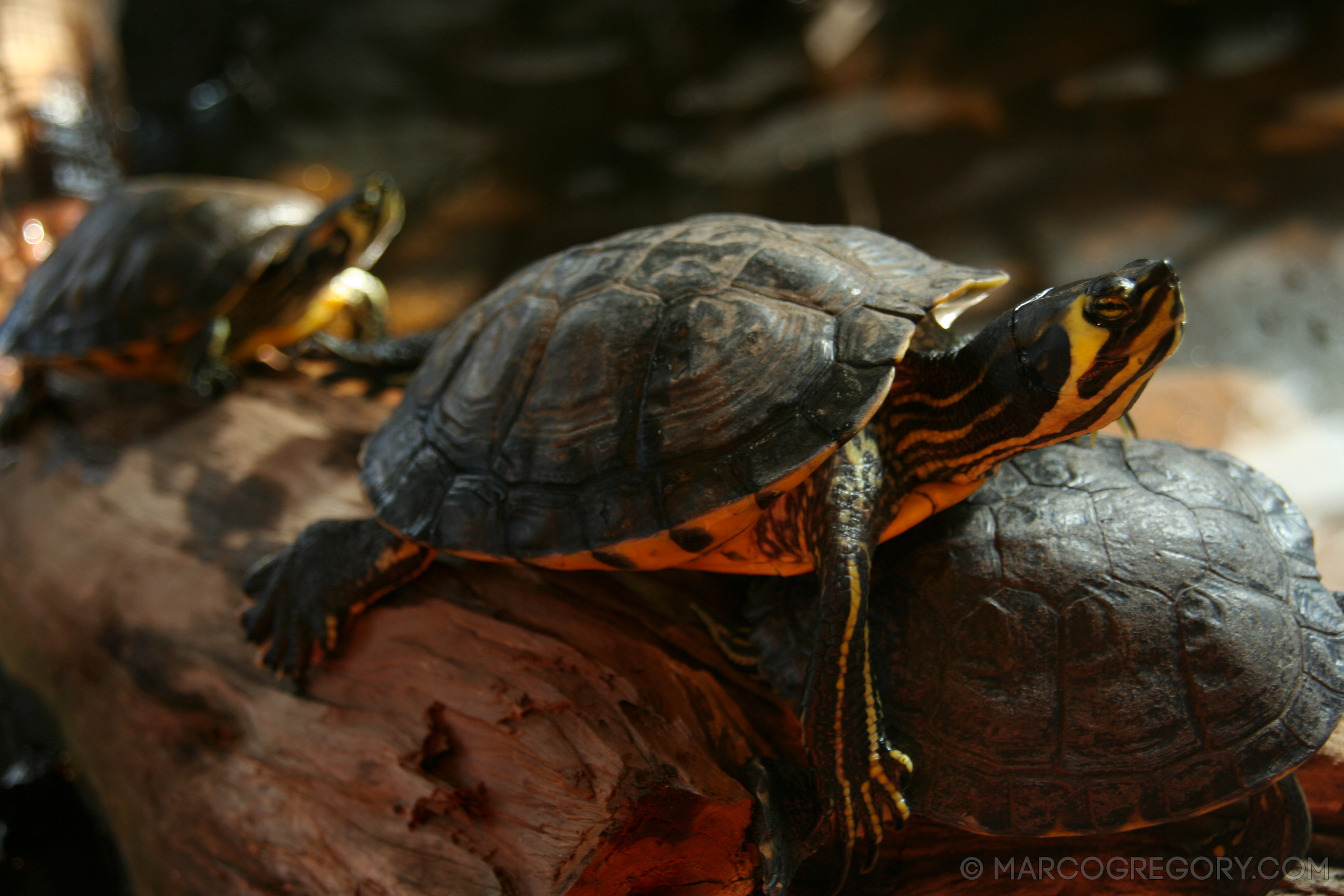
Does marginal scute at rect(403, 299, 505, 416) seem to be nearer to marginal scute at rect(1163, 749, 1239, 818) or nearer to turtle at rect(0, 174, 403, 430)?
turtle at rect(0, 174, 403, 430)

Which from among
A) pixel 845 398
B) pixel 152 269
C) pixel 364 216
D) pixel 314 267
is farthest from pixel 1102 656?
pixel 152 269

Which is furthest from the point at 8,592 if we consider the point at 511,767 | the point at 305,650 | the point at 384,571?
the point at 511,767

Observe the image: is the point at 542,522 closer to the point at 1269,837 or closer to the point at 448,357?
the point at 448,357

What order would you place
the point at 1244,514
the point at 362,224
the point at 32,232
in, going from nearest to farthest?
the point at 1244,514
the point at 362,224
the point at 32,232

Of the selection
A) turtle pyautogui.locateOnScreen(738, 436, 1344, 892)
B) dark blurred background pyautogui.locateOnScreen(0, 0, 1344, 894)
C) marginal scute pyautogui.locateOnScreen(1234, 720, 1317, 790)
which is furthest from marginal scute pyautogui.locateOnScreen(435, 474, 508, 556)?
dark blurred background pyautogui.locateOnScreen(0, 0, 1344, 894)

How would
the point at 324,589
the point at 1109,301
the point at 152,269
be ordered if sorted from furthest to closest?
1. the point at 152,269
2. the point at 324,589
3. the point at 1109,301

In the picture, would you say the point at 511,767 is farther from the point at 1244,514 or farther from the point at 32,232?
the point at 32,232

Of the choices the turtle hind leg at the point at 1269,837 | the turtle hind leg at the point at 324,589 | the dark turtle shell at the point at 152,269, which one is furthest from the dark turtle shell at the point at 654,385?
the dark turtle shell at the point at 152,269
